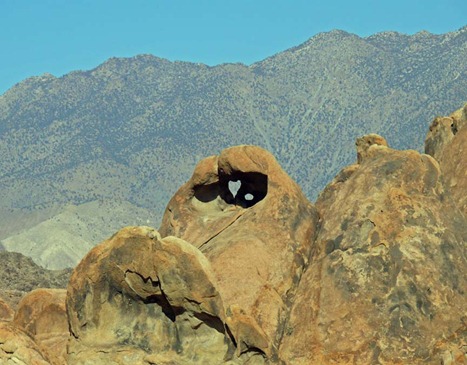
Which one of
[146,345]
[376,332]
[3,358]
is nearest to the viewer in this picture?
[3,358]

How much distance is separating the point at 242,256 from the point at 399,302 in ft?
8.93

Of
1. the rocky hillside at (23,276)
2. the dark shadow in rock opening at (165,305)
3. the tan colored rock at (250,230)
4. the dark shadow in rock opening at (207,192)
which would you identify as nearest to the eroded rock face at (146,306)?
the dark shadow in rock opening at (165,305)

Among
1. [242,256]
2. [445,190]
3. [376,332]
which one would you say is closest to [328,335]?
[376,332]

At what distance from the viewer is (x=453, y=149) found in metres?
19.6

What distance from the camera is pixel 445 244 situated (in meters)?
17.1

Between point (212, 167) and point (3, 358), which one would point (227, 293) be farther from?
point (3, 358)

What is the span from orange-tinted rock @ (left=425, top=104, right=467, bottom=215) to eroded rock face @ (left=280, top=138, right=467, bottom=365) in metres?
0.77

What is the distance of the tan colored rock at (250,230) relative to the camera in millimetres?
16953

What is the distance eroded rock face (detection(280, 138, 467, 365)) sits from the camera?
1611 centimetres

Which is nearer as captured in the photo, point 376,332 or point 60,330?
point 376,332

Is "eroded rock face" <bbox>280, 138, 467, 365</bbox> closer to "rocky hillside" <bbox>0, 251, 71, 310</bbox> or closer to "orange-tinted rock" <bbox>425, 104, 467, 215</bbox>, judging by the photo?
"orange-tinted rock" <bbox>425, 104, 467, 215</bbox>

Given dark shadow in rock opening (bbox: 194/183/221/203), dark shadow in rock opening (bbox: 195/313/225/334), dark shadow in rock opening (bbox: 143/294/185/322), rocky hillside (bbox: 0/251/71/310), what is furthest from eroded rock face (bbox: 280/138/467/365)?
rocky hillside (bbox: 0/251/71/310)

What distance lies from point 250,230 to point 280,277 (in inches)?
46.4

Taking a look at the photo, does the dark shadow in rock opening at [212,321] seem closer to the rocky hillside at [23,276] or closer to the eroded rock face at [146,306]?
the eroded rock face at [146,306]
